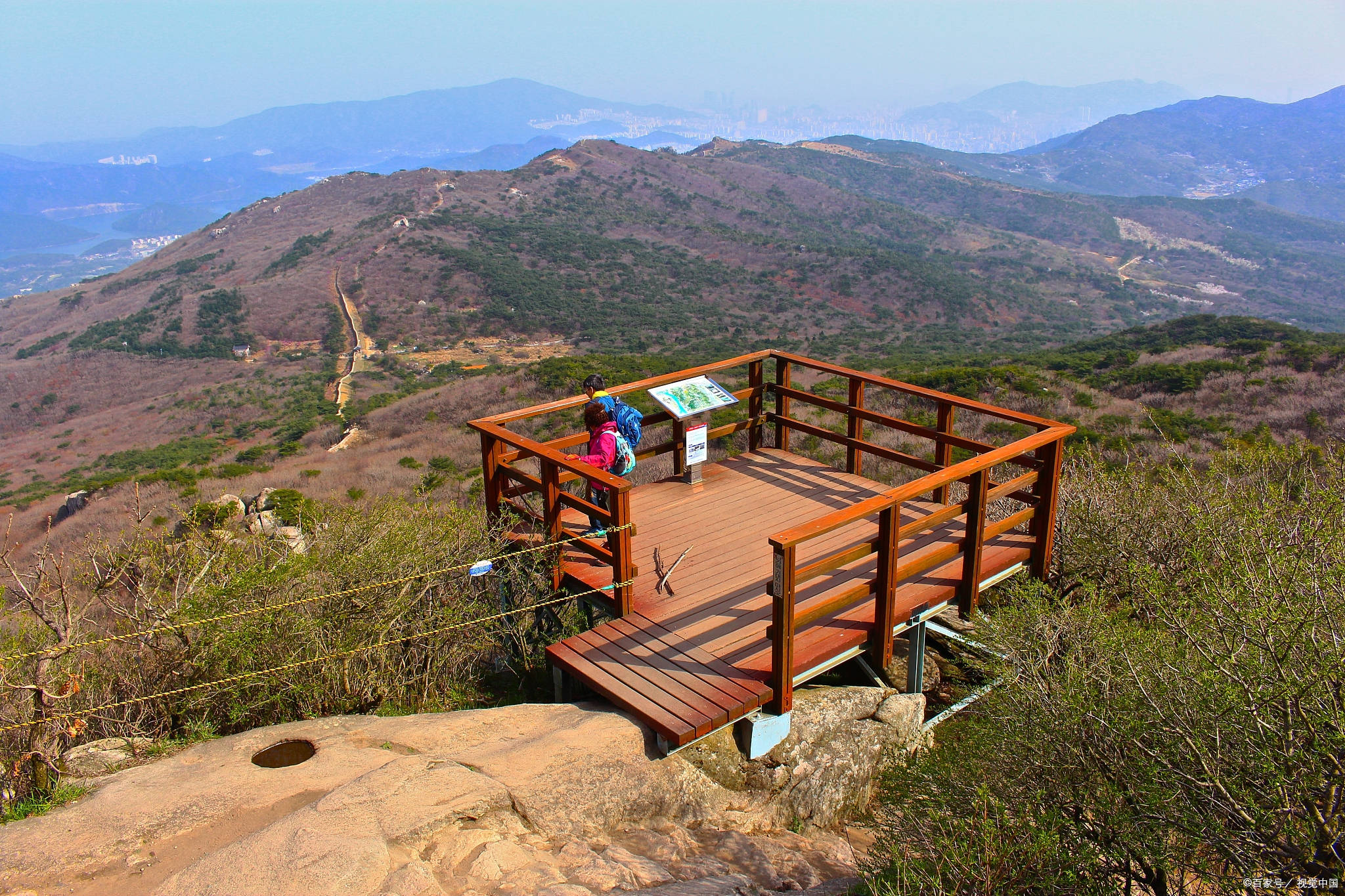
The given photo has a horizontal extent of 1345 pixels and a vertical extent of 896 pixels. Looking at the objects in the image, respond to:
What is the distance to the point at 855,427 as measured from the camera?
24.4ft

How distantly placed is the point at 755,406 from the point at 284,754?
17.2 feet

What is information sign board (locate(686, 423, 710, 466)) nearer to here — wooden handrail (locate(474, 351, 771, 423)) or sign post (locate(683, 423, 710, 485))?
sign post (locate(683, 423, 710, 485))

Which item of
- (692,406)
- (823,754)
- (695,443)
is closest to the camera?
(823,754)

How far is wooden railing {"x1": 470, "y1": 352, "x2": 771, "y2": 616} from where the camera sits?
513cm

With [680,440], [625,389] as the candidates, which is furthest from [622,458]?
[680,440]

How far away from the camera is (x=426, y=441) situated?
22.1m

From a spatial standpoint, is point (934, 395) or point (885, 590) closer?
point (885, 590)

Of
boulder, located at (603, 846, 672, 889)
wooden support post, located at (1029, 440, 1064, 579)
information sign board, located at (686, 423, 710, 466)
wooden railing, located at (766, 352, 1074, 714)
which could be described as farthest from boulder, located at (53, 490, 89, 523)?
wooden support post, located at (1029, 440, 1064, 579)

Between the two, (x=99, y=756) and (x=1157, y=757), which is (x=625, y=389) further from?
(x=1157, y=757)

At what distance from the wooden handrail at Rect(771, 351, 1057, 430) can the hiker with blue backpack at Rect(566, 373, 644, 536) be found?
173 cm

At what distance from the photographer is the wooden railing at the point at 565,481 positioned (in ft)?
16.8

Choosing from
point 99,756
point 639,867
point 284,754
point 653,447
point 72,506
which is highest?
point 653,447

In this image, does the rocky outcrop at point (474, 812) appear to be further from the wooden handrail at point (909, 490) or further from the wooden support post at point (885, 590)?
the wooden handrail at point (909, 490)

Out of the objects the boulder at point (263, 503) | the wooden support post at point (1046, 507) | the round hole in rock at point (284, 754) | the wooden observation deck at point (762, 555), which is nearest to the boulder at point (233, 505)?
the boulder at point (263, 503)
